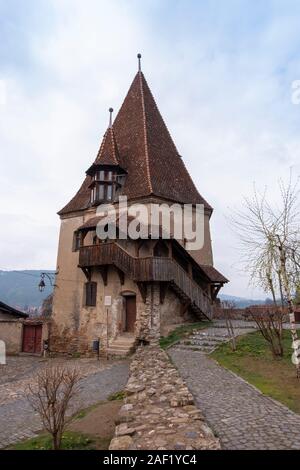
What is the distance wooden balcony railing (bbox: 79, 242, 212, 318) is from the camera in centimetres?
1695

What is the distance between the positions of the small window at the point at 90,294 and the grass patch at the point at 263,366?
8.72m

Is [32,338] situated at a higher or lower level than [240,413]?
lower

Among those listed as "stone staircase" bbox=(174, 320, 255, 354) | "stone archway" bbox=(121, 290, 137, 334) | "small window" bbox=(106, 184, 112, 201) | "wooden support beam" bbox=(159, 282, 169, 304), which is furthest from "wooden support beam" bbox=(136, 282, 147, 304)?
"small window" bbox=(106, 184, 112, 201)

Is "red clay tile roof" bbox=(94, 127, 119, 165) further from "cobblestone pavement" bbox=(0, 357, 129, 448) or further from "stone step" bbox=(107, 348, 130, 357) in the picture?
"cobblestone pavement" bbox=(0, 357, 129, 448)

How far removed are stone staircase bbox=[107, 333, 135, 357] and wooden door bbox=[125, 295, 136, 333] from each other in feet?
1.79

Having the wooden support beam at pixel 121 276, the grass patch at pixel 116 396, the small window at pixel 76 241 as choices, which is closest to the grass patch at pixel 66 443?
the grass patch at pixel 116 396

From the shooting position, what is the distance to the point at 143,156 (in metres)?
22.9

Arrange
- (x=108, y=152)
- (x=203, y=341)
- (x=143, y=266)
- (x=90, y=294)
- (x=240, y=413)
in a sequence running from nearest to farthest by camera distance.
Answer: (x=240, y=413) → (x=203, y=341) → (x=143, y=266) → (x=90, y=294) → (x=108, y=152)

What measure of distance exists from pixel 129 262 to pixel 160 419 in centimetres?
1196

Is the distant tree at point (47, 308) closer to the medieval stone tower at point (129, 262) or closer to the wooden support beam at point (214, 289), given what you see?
the medieval stone tower at point (129, 262)

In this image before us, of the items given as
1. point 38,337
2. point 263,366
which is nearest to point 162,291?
point 263,366

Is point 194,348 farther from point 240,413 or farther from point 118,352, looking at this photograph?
point 240,413
